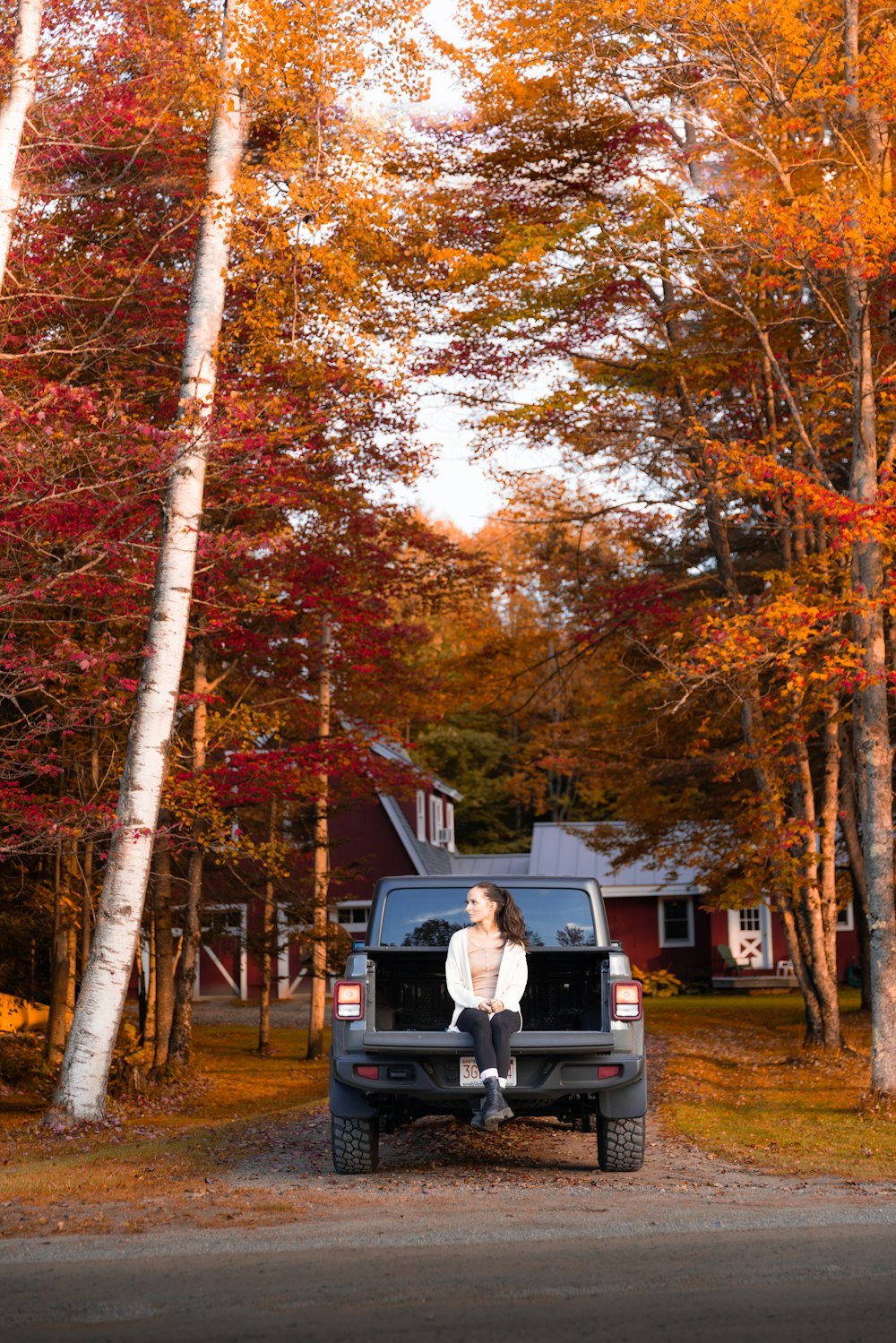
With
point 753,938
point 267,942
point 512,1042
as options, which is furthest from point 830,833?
point 753,938

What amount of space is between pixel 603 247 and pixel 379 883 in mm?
8761

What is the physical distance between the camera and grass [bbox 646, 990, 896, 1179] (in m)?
9.82

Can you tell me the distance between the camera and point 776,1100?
1367 centimetres

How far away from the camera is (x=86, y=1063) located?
487 inches

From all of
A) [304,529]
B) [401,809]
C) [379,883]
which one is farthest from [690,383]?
[401,809]

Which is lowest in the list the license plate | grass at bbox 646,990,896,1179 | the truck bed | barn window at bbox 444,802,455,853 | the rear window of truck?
grass at bbox 646,990,896,1179

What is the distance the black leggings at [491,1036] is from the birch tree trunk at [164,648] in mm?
5134

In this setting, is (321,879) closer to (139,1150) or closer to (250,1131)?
(250,1131)

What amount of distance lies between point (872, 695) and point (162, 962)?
33.8 ft

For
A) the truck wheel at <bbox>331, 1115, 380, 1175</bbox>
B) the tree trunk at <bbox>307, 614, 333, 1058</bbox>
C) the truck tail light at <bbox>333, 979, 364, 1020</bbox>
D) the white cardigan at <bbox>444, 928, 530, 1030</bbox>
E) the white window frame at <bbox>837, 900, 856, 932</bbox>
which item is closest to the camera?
the white cardigan at <bbox>444, 928, 530, 1030</bbox>

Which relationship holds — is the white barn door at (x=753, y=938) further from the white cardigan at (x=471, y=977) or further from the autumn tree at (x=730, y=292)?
the white cardigan at (x=471, y=977)

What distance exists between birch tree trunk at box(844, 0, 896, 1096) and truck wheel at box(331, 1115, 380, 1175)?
19.9 ft

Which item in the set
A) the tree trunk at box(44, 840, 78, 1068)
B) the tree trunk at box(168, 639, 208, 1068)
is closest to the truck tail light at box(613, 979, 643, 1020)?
the tree trunk at box(168, 639, 208, 1068)

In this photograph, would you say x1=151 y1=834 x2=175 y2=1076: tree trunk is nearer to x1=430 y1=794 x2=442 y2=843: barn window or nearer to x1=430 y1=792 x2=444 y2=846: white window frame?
x1=430 y1=792 x2=444 y2=846: white window frame
